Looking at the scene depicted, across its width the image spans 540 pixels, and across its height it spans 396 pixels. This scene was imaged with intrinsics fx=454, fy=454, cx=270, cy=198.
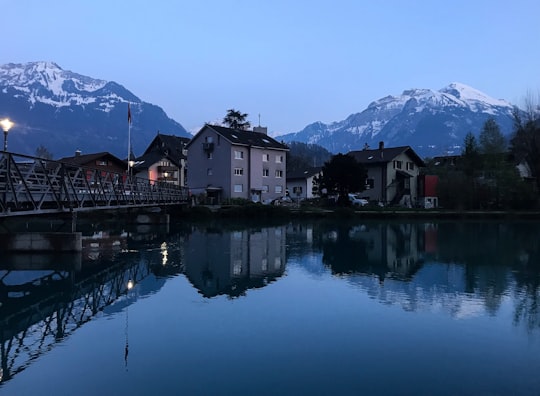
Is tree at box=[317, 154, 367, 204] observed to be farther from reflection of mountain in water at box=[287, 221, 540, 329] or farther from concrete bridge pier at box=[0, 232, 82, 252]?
concrete bridge pier at box=[0, 232, 82, 252]

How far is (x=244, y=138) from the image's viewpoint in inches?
2507

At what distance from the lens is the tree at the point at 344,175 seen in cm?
5825

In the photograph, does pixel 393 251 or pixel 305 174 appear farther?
pixel 305 174

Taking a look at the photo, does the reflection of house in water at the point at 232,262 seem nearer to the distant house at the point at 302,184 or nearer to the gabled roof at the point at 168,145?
the distant house at the point at 302,184

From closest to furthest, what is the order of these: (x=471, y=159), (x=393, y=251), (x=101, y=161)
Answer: (x=393, y=251)
(x=101, y=161)
(x=471, y=159)

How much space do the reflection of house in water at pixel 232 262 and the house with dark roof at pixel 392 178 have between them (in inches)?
1606

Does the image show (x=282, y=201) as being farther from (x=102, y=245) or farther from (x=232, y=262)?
(x=232, y=262)

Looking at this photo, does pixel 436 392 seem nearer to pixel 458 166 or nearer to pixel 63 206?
pixel 63 206

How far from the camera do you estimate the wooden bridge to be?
17.1 meters

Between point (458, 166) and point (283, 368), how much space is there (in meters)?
65.6

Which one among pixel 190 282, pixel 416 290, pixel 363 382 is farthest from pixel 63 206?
pixel 363 382

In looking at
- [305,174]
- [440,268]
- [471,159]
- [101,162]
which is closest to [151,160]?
[101,162]

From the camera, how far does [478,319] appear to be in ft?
37.4

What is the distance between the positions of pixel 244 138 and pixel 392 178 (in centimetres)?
2419
